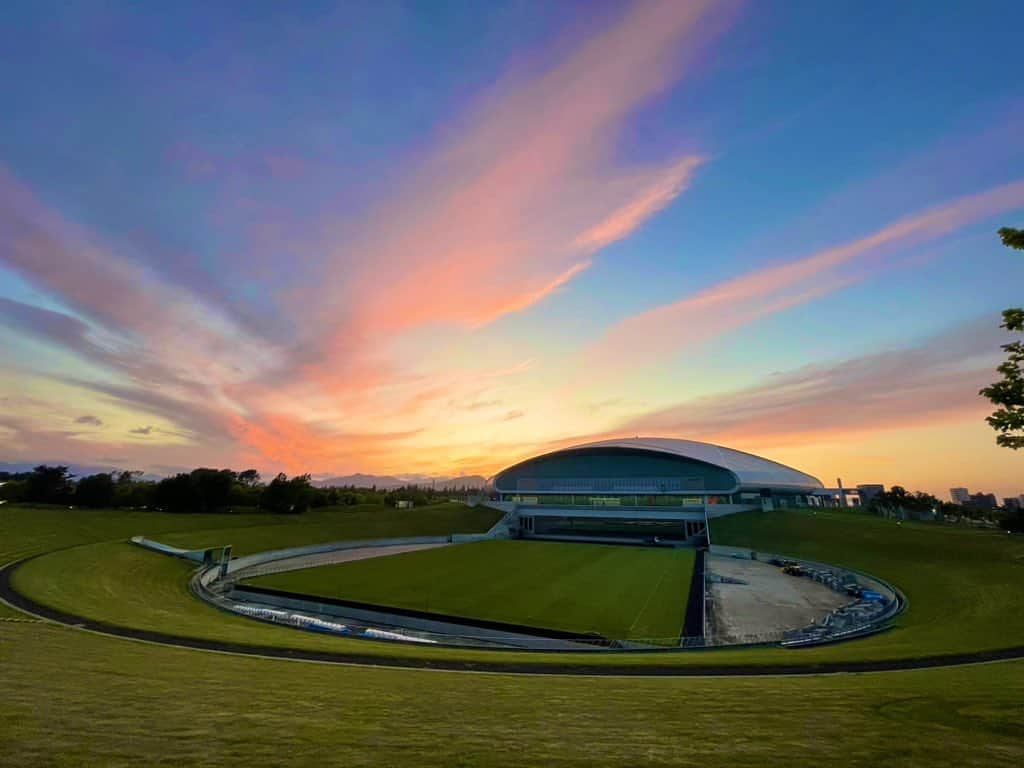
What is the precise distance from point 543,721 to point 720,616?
27284mm

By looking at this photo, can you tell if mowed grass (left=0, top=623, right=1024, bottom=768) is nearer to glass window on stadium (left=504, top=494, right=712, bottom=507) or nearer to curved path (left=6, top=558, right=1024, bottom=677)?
curved path (left=6, top=558, right=1024, bottom=677)

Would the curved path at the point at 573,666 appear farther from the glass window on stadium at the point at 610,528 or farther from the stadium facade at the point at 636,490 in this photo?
the glass window on stadium at the point at 610,528

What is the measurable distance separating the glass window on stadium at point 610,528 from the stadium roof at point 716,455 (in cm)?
1200

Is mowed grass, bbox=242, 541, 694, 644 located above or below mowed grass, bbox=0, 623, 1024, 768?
below

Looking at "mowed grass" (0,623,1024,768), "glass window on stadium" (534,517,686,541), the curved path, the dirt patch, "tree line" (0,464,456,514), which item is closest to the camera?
"mowed grass" (0,623,1024,768)

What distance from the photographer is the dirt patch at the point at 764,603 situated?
28.1 metres

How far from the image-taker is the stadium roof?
78.5 m

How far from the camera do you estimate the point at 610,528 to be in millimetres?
79125

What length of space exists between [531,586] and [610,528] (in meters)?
44.5

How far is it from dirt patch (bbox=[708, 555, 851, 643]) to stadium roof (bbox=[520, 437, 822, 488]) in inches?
1261

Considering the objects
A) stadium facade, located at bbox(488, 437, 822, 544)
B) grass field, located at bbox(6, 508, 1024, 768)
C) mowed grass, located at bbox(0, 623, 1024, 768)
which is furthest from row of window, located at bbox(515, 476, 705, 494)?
mowed grass, located at bbox(0, 623, 1024, 768)

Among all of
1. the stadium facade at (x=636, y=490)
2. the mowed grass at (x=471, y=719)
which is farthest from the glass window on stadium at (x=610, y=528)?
the mowed grass at (x=471, y=719)

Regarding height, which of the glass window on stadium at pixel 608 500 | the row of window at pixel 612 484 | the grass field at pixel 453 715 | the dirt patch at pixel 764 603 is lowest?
the dirt patch at pixel 764 603

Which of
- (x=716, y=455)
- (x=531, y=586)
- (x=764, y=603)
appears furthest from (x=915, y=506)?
(x=531, y=586)
